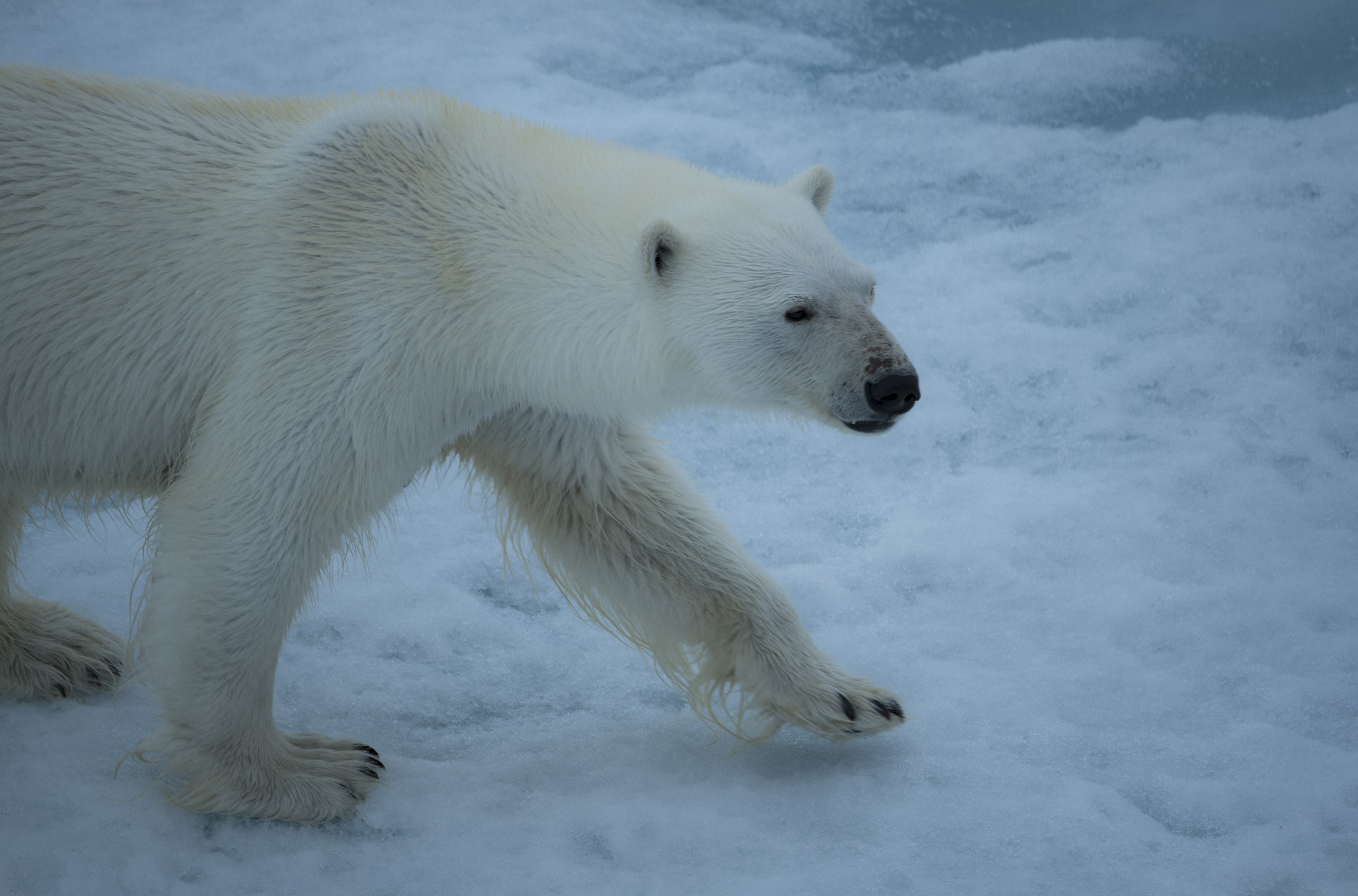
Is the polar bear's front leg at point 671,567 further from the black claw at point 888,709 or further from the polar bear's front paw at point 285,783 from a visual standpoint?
the polar bear's front paw at point 285,783

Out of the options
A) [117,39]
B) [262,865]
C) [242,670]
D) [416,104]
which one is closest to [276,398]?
[242,670]

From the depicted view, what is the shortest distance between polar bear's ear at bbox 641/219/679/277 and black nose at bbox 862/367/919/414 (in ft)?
1.69

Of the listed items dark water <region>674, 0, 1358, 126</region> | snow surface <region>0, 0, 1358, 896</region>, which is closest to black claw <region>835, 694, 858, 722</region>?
snow surface <region>0, 0, 1358, 896</region>

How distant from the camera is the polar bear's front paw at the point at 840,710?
306 centimetres

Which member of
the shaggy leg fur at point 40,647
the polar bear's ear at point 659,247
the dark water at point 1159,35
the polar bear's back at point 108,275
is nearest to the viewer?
the polar bear's ear at point 659,247

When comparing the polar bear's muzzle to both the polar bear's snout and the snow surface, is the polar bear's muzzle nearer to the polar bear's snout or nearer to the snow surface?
the polar bear's snout

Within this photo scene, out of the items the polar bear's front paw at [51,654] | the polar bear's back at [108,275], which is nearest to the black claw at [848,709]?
the polar bear's back at [108,275]

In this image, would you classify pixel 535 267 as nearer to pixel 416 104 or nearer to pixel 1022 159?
pixel 416 104

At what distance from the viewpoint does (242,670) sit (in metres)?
2.59

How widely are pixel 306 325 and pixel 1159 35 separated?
23.0 ft

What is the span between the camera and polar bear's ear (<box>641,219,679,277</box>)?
8.19ft

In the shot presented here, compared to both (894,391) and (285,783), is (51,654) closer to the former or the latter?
(285,783)

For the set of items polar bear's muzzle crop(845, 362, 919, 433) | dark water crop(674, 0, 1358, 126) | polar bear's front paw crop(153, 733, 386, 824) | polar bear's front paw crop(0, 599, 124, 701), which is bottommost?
polar bear's front paw crop(0, 599, 124, 701)

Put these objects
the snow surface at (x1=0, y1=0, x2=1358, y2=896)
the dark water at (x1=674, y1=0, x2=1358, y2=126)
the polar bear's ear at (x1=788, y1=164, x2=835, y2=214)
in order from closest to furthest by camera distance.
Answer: the snow surface at (x1=0, y1=0, x2=1358, y2=896) → the polar bear's ear at (x1=788, y1=164, x2=835, y2=214) → the dark water at (x1=674, y1=0, x2=1358, y2=126)
